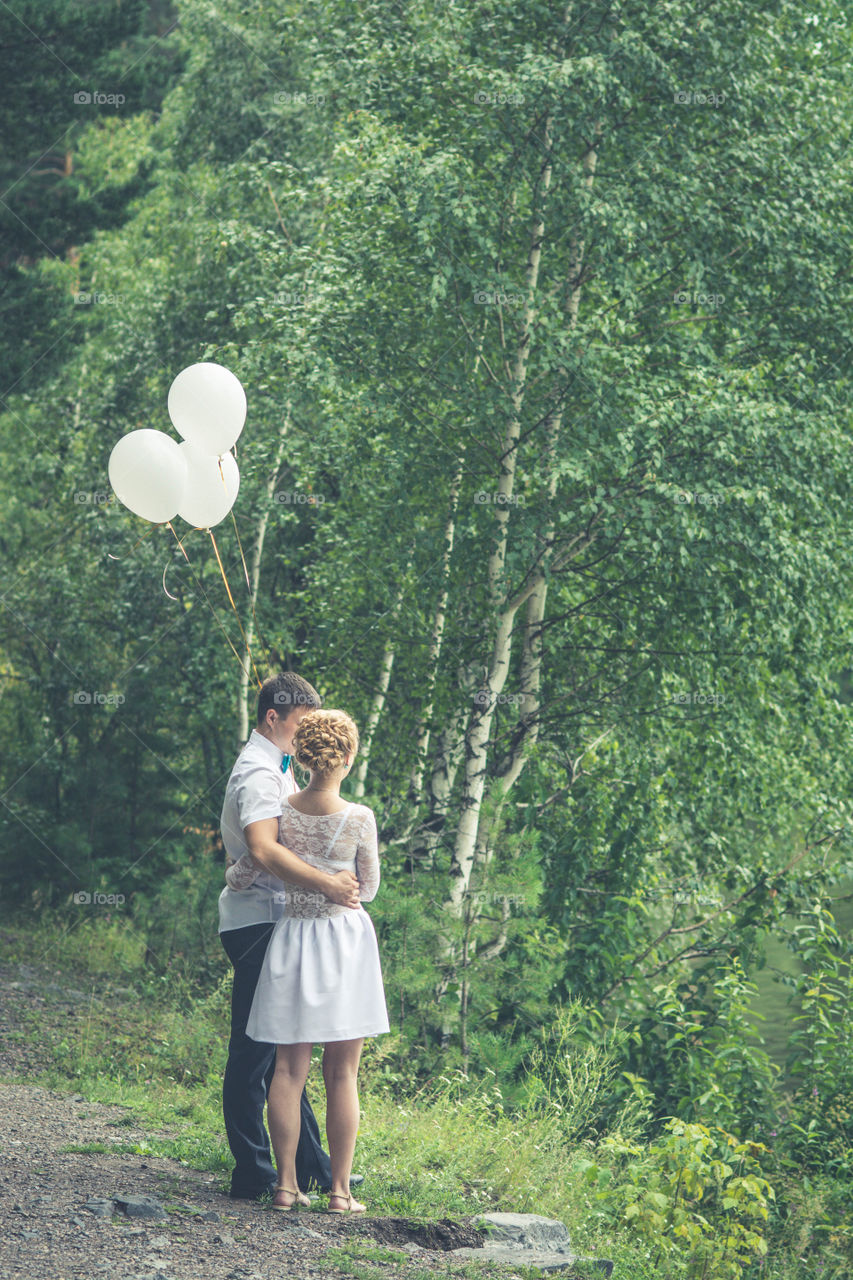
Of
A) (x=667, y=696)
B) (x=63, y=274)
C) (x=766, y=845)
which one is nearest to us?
(x=667, y=696)

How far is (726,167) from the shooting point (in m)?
8.45

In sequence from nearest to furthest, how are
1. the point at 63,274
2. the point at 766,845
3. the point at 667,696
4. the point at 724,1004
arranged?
the point at 724,1004
the point at 667,696
the point at 766,845
the point at 63,274

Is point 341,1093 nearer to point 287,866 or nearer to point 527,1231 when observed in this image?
point 287,866

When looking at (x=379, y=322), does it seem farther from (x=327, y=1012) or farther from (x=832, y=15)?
(x=327, y=1012)

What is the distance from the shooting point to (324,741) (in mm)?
4070

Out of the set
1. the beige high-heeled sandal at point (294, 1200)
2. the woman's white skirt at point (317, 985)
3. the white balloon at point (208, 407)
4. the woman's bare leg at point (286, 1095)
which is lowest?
the beige high-heeled sandal at point (294, 1200)

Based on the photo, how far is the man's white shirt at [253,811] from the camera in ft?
13.4

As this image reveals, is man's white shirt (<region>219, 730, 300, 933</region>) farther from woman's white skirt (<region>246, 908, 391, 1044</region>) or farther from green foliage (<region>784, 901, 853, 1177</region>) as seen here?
green foliage (<region>784, 901, 853, 1177</region>)

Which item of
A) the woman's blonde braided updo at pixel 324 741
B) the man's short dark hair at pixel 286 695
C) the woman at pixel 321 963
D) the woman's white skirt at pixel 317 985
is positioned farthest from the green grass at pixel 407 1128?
the man's short dark hair at pixel 286 695

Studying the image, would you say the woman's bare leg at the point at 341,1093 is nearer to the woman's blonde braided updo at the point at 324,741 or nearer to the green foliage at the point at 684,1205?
the woman's blonde braided updo at the point at 324,741

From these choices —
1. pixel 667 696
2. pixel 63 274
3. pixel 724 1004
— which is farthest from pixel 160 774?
pixel 63 274

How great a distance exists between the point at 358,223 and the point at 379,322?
0.76m

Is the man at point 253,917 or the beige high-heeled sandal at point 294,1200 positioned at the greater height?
the man at point 253,917

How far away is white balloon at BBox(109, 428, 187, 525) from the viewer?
4.99 m
